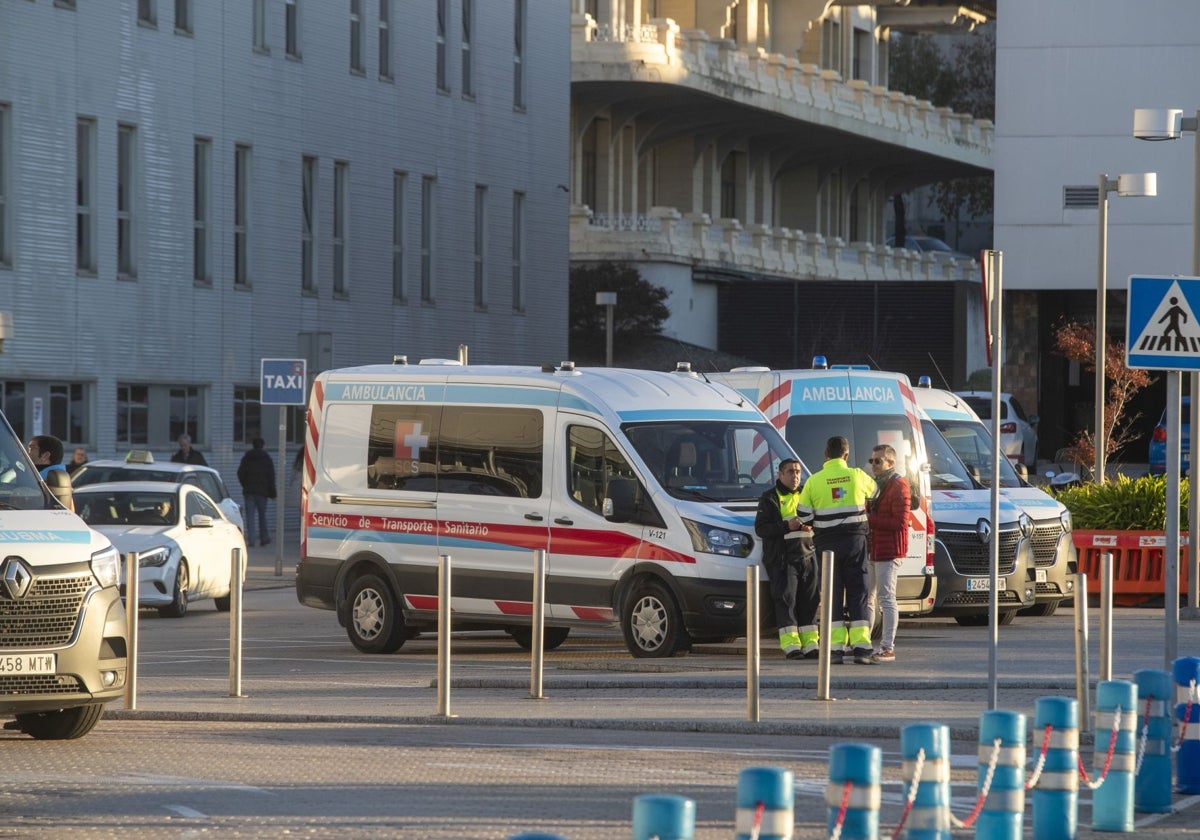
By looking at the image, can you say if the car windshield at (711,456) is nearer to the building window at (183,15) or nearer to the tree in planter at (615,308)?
the building window at (183,15)

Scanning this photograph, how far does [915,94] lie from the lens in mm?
89250

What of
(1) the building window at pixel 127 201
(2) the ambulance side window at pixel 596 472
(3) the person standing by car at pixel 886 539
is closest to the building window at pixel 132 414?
(1) the building window at pixel 127 201

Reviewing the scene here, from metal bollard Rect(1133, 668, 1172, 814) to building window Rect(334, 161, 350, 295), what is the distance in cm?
3842

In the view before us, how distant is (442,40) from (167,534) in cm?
2816

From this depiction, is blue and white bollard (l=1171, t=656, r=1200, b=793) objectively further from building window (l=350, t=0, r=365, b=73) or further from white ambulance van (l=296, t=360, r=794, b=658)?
building window (l=350, t=0, r=365, b=73)

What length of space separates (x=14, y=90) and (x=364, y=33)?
12.1 metres

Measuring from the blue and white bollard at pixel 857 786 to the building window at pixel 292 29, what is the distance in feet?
131

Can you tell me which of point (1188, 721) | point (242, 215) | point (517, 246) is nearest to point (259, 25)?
point (242, 215)

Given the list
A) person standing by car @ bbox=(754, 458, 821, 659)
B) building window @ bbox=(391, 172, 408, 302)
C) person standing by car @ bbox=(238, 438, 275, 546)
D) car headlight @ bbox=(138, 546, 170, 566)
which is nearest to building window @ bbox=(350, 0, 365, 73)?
building window @ bbox=(391, 172, 408, 302)

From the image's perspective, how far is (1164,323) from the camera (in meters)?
15.4

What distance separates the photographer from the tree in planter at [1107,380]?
3844 centimetres

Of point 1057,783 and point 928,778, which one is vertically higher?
point 928,778

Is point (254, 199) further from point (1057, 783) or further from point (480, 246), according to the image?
point (1057, 783)

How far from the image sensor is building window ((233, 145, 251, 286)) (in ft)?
147
